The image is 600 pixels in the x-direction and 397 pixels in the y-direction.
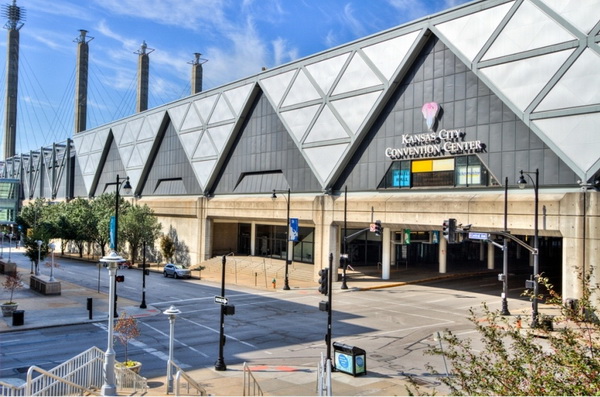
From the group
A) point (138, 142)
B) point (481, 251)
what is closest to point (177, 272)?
point (138, 142)

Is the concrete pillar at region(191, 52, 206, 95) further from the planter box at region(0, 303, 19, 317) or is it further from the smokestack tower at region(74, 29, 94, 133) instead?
the planter box at region(0, 303, 19, 317)

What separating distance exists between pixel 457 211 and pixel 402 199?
18.3 ft

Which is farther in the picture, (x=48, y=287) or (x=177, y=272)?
(x=177, y=272)

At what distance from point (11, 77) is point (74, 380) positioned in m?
167

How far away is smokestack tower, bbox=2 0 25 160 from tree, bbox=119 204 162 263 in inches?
4066

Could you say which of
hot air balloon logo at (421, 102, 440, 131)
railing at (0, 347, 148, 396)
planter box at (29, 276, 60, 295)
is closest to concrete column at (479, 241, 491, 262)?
hot air balloon logo at (421, 102, 440, 131)

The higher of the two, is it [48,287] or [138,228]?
[138,228]

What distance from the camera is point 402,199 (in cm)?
4562

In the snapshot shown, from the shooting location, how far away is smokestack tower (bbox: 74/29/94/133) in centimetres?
12862

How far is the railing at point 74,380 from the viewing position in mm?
13492

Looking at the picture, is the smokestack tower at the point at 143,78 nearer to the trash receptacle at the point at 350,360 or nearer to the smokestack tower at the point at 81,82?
the smokestack tower at the point at 81,82

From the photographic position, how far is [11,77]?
15775cm

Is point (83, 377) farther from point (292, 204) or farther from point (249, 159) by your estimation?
point (249, 159)

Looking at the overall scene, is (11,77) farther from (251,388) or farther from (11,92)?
(251,388)
